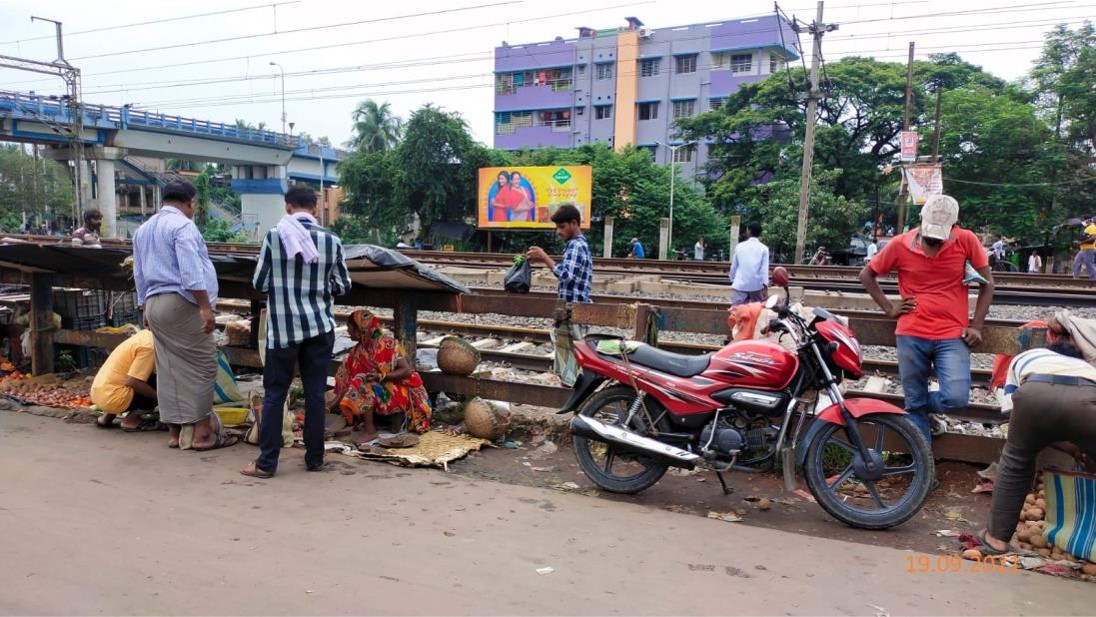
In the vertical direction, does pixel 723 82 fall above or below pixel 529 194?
above

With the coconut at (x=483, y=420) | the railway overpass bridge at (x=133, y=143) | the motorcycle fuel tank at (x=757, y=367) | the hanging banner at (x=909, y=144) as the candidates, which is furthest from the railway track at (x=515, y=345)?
the railway overpass bridge at (x=133, y=143)

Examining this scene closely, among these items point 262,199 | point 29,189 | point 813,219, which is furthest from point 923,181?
point 29,189

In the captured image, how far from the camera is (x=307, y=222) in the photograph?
4.71 m

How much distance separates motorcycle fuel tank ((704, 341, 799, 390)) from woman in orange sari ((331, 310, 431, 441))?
240 centimetres

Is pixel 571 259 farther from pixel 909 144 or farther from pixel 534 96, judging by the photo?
pixel 534 96

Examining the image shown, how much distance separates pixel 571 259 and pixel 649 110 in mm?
Result: 49905

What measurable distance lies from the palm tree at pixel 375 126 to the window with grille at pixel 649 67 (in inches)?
761

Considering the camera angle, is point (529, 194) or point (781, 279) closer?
point (781, 279)

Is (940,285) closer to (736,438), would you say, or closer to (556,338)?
(736,438)

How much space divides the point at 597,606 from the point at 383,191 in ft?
124

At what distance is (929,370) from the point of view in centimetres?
445

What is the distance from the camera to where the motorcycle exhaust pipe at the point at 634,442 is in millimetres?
4168

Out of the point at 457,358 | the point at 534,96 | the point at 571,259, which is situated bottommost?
the point at 457,358

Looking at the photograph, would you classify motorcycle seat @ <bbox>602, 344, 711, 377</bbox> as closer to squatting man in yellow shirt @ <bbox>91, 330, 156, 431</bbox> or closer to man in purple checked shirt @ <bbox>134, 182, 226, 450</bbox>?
man in purple checked shirt @ <bbox>134, 182, 226, 450</bbox>
